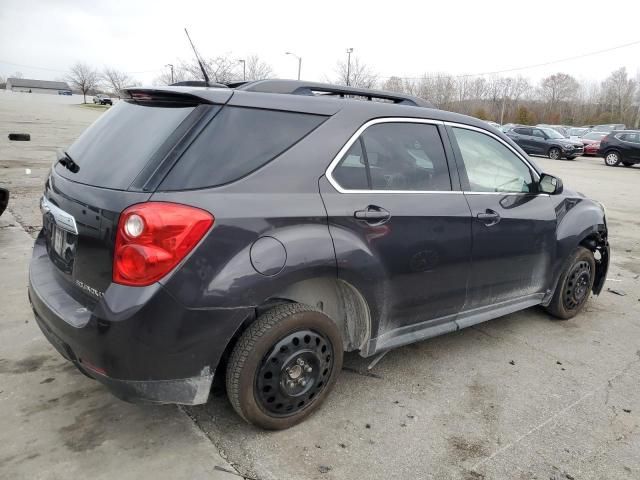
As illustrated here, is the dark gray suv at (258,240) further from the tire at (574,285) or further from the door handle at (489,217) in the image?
the tire at (574,285)

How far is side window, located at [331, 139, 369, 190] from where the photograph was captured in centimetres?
269

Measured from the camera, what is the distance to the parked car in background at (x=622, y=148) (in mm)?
21688

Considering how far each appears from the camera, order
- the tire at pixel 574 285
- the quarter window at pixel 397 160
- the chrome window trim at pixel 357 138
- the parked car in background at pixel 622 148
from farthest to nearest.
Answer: the parked car in background at pixel 622 148 < the tire at pixel 574 285 < the quarter window at pixel 397 160 < the chrome window trim at pixel 357 138

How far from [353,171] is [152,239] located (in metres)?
1.15

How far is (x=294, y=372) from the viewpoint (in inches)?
103

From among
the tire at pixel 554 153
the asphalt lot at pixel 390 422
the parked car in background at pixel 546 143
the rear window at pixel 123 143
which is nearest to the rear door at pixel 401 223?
the asphalt lot at pixel 390 422

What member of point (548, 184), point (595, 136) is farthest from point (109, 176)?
point (595, 136)

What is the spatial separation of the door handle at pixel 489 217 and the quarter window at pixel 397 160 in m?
0.32

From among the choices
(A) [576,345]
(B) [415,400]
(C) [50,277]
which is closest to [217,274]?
(C) [50,277]

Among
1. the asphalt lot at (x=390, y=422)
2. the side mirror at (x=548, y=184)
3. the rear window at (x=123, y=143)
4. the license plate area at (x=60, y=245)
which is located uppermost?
the rear window at (x=123, y=143)

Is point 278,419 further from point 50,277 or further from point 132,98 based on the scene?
point 132,98

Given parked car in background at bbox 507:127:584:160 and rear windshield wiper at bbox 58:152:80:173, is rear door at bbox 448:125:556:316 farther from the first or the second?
parked car in background at bbox 507:127:584:160

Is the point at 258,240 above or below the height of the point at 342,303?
above

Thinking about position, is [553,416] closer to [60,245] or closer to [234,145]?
[234,145]
